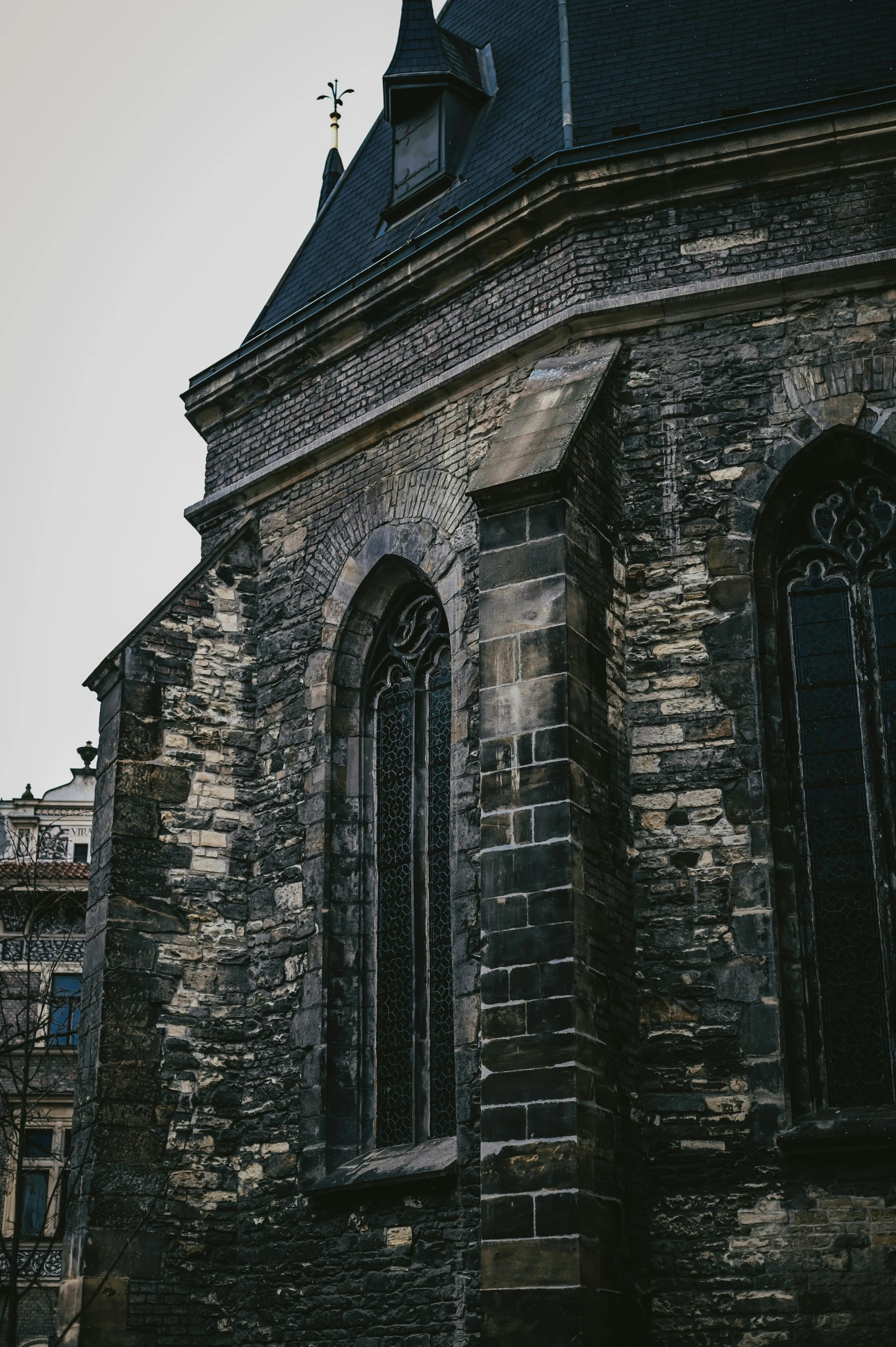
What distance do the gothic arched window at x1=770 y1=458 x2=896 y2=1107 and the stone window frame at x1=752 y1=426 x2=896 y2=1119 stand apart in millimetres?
16

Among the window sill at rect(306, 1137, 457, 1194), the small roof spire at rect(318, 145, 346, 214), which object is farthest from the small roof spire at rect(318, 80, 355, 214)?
the window sill at rect(306, 1137, 457, 1194)

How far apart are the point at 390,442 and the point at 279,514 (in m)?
1.39

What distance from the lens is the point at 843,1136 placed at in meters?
8.65

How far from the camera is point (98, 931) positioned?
11.8m

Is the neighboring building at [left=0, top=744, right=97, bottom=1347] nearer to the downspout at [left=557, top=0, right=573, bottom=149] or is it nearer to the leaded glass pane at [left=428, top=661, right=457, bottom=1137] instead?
the leaded glass pane at [left=428, top=661, right=457, bottom=1137]

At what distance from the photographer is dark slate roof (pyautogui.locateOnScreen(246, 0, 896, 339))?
1157cm

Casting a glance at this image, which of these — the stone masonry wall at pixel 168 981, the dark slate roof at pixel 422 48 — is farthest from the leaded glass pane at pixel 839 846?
the dark slate roof at pixel 422 48

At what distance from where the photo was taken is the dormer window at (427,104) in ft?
44.3

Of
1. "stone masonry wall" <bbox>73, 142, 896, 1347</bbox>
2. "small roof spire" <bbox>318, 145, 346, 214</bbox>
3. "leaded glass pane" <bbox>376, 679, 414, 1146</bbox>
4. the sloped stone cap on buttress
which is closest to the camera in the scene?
"stone masonry wall" <bbox>73, 142, 896, 1347</bbox>

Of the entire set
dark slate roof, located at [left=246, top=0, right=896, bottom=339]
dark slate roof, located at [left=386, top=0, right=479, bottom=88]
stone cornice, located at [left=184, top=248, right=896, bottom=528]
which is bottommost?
stone cornice, located at [left=184, top=248, right=896, bottom=528]

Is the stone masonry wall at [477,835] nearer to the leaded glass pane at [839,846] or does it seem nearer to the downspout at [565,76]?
the leaded glass pane at [839,846]

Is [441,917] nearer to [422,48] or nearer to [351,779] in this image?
[351,779]

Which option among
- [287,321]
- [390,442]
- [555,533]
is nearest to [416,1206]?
[555,533]

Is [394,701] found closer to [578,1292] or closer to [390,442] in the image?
[390,442]
